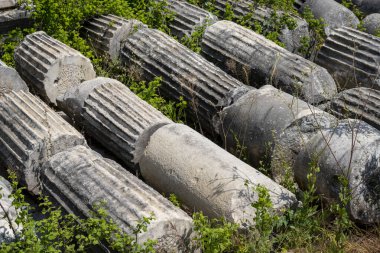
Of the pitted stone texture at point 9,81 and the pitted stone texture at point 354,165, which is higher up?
the pitted stone texture at point 354,165

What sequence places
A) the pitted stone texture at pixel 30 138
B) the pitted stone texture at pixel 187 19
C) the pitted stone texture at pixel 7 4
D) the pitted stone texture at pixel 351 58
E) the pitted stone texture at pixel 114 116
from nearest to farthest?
1. the pitted stone texture at pixel 30 138
2. the pitted stone texture at pixel 114 116
3. the pitted stone texture at pixel 351 58
4. the pitted stone texture at pixel 7 4
5. the pitted stone texture at pixel 187 19

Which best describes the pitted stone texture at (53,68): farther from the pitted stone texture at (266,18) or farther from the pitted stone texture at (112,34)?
the pitted stone texture at (266,18)

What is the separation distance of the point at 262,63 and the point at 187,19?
1.68 metres

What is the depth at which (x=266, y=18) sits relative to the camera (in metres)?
9.53

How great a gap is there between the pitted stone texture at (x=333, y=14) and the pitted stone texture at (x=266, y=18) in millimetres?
738

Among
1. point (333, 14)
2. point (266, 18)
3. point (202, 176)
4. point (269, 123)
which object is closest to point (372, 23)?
point (333, 14)

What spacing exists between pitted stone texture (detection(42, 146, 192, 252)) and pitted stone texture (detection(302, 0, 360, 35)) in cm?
551

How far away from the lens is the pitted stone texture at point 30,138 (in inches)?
246

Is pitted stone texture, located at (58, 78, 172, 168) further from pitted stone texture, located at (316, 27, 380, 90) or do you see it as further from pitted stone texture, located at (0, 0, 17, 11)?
pitted stone texture, located at (316, 27, 380, 90)

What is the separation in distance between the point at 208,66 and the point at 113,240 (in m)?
3.41

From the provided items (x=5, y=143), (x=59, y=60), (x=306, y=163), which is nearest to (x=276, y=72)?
(x=306, y=163)

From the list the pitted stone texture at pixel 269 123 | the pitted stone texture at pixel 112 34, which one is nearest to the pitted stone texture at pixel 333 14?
the pitted stone texture at pixel 112 34

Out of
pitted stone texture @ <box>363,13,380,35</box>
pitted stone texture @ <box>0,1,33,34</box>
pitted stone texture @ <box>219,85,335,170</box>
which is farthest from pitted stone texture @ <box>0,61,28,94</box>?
pitted stone texture @ <box>363,13,380,35</box>

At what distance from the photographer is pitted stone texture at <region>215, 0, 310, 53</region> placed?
9375mm
